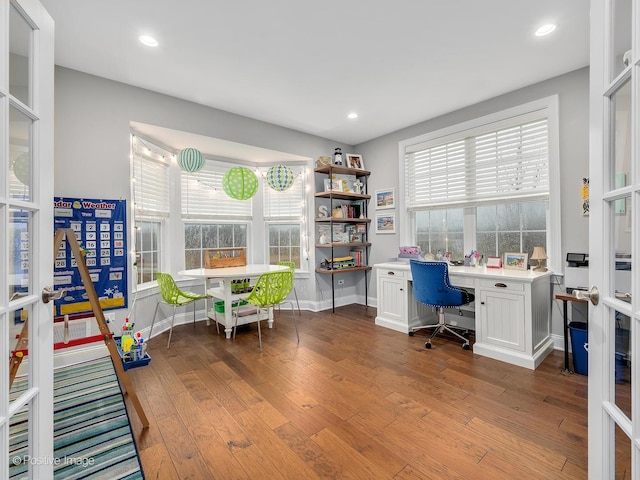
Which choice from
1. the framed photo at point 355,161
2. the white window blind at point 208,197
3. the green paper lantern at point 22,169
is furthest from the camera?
the framed photo at point 355,161

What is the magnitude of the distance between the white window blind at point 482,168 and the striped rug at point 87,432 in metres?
3.85

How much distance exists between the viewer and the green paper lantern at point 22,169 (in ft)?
3.14

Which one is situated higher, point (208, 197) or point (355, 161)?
point (355, 161)

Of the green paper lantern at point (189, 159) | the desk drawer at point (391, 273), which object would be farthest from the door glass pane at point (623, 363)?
the green paper lantern at point (189, 159)

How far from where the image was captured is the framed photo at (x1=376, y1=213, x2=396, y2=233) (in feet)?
14.7

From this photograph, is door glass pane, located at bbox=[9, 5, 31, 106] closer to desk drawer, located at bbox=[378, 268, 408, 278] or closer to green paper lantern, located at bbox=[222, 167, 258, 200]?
green paper lantern, located at bbox=[222, 167, 258, 200]

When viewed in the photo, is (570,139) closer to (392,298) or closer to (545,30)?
(545,30)

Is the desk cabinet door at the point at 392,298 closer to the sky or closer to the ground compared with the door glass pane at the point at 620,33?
closer to the ground

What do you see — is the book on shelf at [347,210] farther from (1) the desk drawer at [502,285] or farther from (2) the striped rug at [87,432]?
(2) the striped rug at [87,432]

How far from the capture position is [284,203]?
4.77 m

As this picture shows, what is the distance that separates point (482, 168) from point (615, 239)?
292 centimetres

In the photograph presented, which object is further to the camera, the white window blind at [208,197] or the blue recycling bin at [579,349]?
the white window blind at [208,197]

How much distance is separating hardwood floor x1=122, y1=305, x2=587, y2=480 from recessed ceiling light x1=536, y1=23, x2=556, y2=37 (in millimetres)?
2690

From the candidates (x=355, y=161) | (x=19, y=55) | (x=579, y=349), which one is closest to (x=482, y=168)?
(x=355, y=161)
